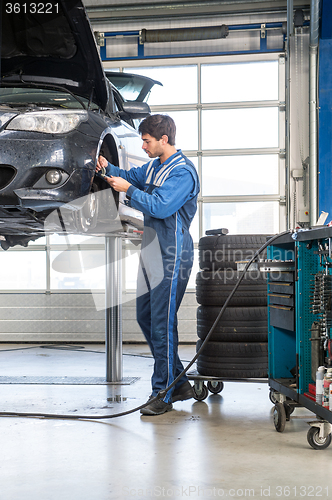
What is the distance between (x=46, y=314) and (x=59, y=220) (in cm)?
442

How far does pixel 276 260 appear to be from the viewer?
9.86 ft

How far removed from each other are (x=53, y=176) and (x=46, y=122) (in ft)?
1.04

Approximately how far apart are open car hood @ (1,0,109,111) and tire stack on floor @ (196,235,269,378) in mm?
1424

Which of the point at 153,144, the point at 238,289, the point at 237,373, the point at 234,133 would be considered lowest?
the point at 237,373

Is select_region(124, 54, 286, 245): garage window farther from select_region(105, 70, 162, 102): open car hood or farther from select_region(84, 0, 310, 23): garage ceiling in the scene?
select_region(105, 70, 162, 102): open car hood

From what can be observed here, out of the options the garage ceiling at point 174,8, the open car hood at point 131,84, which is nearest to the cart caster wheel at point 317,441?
the open car hood at point 131,84

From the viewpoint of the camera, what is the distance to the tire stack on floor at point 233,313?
332 cm

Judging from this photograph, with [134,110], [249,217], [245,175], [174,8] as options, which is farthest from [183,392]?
[174,8]

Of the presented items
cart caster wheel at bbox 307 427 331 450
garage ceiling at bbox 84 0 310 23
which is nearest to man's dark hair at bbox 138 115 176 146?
cart caster wheel at bbox 307 427 331 450

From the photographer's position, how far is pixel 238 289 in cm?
339

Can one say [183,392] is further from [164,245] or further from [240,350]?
[164,245]

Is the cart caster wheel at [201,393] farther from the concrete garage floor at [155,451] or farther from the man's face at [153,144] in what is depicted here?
the man's face at [153,144]

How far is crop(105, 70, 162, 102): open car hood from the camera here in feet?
17.1

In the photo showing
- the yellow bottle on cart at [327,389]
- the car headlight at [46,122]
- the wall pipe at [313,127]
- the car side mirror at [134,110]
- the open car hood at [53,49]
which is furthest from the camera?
the wall pipe at [313,127]
